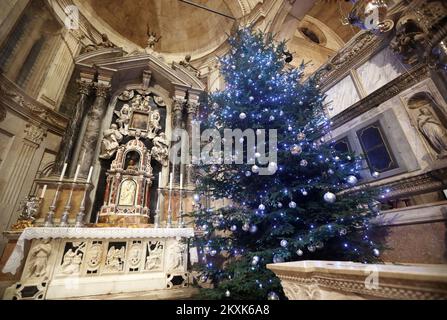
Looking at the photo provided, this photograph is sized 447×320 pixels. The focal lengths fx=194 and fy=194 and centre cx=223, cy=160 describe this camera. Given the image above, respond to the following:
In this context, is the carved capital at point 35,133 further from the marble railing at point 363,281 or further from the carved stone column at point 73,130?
the marble railing at point 363,281

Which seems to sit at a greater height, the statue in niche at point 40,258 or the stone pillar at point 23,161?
the stone pillar at point 23,161

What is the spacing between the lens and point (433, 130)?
2.89 metres

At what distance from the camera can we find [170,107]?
5801 millimetres

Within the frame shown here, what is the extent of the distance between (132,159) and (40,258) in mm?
2497

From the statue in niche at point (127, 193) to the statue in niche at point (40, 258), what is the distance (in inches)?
58.3

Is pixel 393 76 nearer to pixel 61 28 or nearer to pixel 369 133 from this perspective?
pixel 369 133

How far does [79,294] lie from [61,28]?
25.0 ft

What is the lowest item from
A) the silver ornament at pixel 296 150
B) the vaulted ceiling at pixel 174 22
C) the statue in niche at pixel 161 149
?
the silver ornament at pixel 296 150

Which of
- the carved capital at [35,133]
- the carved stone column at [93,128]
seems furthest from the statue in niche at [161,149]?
the carved capital at [35,133]

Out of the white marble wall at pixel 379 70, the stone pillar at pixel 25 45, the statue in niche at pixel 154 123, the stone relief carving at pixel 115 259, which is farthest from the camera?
the statue in niche at pixel 154 123

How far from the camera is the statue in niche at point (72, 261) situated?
2.50m

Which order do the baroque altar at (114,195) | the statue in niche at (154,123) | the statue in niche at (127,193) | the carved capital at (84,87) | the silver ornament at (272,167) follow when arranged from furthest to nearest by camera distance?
1. the statue in niche at (154,123)
2. the carved capital at (84,87)
3. the statue in niche at (127,193)
4. the baroque altar at (114,195)
5. the silver ornament at (272,167)

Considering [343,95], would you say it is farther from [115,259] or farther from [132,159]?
[115,259]

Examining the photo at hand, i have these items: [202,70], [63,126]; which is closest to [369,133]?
[202,70]
